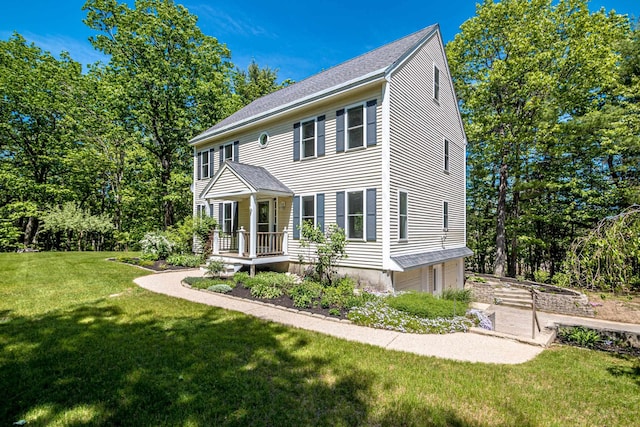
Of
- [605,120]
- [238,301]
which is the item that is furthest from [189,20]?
[605,120]

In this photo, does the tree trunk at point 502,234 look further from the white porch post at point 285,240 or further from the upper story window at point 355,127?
the white porch post at point 285,240

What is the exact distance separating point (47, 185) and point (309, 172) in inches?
889

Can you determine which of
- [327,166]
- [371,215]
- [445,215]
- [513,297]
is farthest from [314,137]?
[513,297]

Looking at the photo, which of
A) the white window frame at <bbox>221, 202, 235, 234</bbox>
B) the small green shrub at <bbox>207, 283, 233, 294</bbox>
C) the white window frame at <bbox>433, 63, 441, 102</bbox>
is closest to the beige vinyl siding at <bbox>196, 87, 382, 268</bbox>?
the white window frame at <bbox>221, 202, 235, 234</bbox>

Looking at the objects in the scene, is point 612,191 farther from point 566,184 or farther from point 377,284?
point 377,284

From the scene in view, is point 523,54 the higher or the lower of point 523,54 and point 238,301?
the higher

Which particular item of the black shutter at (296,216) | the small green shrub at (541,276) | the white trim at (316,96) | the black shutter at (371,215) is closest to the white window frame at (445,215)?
the black shutter at (371,215)

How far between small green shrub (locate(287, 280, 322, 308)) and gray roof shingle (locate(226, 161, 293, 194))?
401 cm

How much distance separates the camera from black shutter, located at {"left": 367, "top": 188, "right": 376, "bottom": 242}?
31.0ft

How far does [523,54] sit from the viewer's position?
1570 cm

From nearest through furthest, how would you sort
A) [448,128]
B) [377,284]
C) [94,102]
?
[377,284] → [448,128] → [94,102]

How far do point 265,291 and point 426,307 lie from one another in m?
4.60

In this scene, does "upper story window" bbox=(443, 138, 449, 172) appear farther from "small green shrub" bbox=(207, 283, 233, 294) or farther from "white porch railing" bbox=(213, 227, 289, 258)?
"small green shrub" bbox=(207, 283, 233, 294)

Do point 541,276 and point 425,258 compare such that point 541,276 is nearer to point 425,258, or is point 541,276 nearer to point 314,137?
point 425,258
